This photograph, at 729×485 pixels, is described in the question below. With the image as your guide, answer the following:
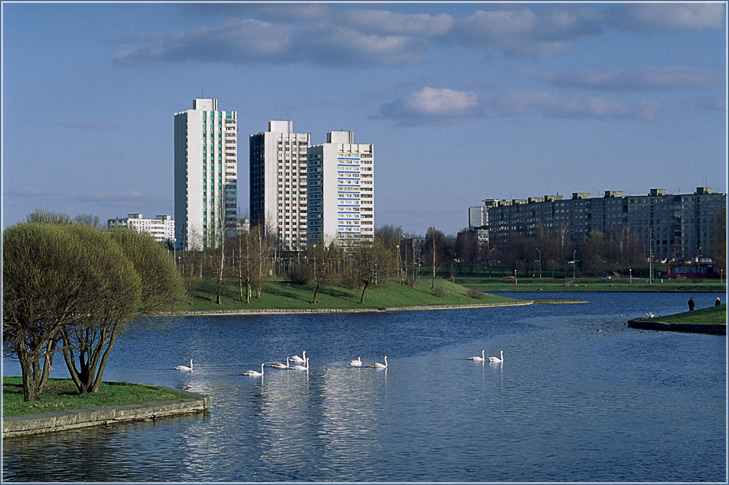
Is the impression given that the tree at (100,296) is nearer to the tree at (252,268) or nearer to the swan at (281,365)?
the swan at (281,365)

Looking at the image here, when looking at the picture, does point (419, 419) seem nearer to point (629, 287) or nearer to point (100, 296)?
point (100, 296)

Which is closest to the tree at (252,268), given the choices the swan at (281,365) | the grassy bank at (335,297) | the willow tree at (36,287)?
the grassy bank at (335,297)

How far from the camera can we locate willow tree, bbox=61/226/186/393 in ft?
111

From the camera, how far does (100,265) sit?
110 feet

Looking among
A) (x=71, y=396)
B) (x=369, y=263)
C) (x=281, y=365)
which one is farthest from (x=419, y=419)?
(x=369, y=263)

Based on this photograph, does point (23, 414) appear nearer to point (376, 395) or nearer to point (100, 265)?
point (100, 265)

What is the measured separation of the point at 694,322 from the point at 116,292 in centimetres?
5473

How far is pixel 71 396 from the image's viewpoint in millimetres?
34938

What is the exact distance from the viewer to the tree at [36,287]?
31594 millimetres


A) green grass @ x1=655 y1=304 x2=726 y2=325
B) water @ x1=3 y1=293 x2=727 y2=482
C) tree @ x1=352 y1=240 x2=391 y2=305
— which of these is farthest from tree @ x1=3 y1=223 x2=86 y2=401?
tree @ x1=352 y1=240 x2=391 y2=305

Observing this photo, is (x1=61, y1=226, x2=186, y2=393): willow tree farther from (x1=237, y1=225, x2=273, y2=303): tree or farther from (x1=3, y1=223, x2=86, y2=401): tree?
(x1=237, y1=225, x2=273, y2=303): tree

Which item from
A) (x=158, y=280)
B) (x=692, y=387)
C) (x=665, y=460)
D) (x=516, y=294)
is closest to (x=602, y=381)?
(x=692, y=387)

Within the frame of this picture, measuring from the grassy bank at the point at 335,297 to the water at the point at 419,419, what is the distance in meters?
40.0

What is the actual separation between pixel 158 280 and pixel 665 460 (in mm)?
21002
